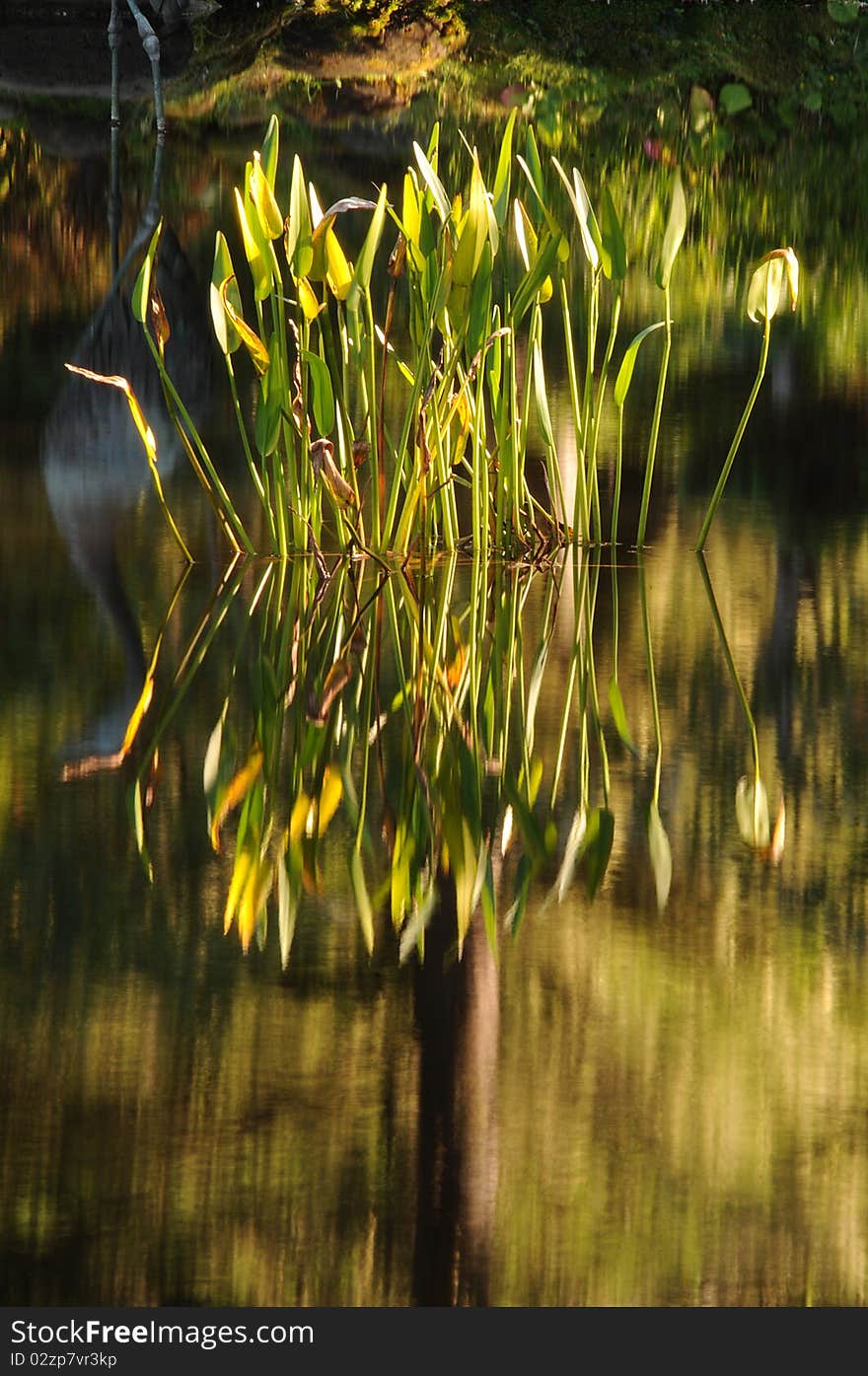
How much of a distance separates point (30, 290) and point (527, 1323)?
5.74m

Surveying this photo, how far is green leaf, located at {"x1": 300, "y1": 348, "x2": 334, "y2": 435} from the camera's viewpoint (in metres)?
2.70

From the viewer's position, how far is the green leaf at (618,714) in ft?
7.04

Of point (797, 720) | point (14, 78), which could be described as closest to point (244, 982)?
point (797, 720)

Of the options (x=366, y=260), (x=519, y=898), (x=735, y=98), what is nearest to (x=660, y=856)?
(x=519, y=898)

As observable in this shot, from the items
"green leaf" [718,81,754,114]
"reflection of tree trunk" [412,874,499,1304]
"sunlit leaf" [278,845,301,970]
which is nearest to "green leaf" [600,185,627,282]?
"sunlit leaf" [278,845,301,970]

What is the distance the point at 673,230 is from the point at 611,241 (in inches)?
3.4

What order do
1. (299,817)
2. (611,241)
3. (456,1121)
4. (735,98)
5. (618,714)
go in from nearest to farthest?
(456,1121)
(299,817)
(618,714)
(611,241)
(735,98)

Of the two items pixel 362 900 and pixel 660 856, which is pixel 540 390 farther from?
pixel 362 900

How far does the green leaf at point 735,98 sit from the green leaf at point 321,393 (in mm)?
8490

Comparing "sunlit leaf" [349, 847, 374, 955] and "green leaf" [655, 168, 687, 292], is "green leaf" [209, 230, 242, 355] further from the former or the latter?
"sunlit leaf" [349, 847, 374, 955]

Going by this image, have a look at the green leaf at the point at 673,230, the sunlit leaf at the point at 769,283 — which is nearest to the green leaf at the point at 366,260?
the green leaf at the point at 673,230

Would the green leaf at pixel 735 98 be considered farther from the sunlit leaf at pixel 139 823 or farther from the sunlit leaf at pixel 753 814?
the sunlit leaf at pixel 139 823

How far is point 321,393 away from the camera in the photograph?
8.95 ft

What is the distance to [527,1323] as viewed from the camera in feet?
3.62
